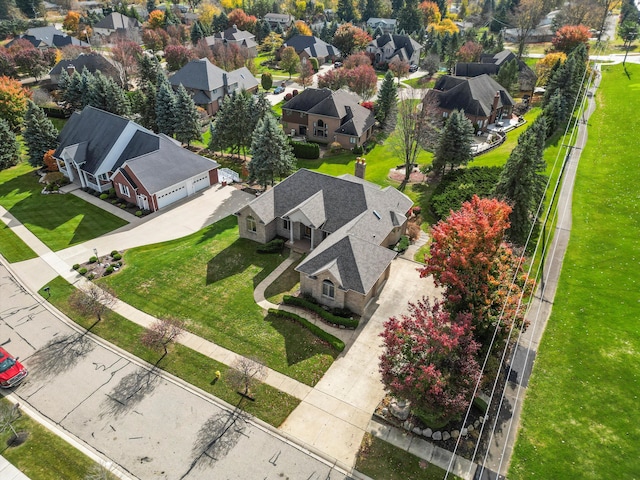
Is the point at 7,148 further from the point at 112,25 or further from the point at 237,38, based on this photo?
the point at 112,25

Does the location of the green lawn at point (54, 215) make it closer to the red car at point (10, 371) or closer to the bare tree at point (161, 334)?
the red car at point (10, 371)

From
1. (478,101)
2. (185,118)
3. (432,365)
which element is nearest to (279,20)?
(478,101)

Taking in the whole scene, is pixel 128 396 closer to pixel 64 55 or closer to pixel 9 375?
pixel 9 375

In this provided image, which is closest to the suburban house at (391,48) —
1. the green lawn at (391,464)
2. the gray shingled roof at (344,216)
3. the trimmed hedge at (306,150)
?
the trimmed hedge at (306,150)

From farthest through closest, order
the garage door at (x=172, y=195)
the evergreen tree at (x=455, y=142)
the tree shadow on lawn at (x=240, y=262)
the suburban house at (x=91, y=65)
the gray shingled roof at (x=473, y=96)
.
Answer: the suburban house at (x=91, y=65), the gray shingled roof at (x=473, y=96), the evergreen tree at (x=455, y=142), the garage door at (x=172, y=195), the tree shadow on lawn at (x=240, y=262)

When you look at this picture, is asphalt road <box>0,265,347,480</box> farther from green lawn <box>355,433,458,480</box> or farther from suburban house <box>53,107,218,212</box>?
suburban house <box>53,107,218,212</box>

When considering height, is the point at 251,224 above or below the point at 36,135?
below
